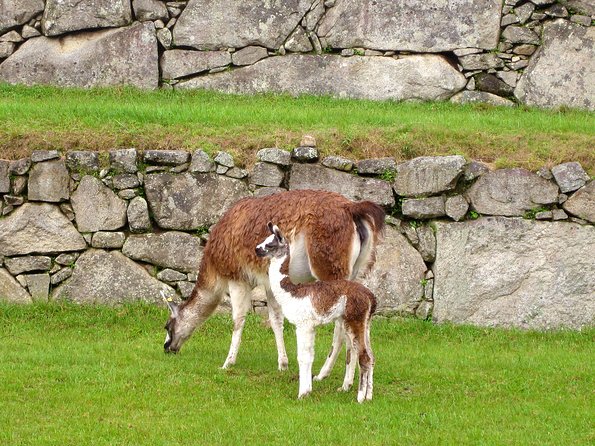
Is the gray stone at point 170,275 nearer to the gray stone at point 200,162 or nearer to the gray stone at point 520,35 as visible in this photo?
the gray stone at point 200,162

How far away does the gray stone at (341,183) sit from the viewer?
1357 centimetres

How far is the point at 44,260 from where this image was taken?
13781mm

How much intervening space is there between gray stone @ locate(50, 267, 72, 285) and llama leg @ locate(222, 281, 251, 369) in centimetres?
327

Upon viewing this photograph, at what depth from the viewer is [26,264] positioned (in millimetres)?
13781

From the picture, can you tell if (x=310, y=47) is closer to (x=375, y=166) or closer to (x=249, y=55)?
(x=249, y=55)

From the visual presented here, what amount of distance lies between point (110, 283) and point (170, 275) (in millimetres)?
734

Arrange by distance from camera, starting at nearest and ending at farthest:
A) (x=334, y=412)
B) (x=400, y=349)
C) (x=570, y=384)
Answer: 1. (x=334, y=412)
2. (x=570, y=384)
3. (x=400, y=349)

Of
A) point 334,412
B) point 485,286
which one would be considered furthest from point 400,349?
point 334,412

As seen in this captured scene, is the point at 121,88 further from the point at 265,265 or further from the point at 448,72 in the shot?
the point at 265,265

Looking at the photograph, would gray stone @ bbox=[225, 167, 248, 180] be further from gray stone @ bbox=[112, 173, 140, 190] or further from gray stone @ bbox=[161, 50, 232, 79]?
gray stone @ bbox=[161, 50, 232, 79]

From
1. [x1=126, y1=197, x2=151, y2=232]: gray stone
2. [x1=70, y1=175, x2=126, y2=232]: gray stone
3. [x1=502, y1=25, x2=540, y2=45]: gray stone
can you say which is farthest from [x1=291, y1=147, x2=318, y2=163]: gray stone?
[x1=502, y1=25, x2=540, y2=45]: gray stone

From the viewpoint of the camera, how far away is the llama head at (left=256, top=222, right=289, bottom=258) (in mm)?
9953

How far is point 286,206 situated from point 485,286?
3.84 metres

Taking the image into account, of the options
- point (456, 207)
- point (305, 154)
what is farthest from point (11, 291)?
point (456, 207)
